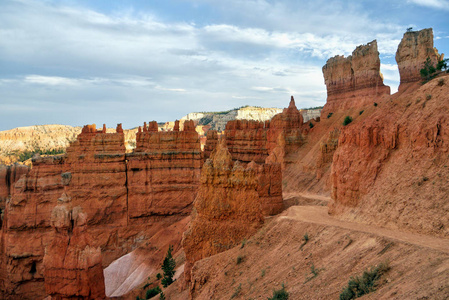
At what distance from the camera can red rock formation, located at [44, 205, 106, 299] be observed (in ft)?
81.3

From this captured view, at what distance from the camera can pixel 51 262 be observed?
24984 mm

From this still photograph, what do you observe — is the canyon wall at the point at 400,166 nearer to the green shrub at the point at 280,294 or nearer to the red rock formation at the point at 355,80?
the green shrub at the point at 280,294

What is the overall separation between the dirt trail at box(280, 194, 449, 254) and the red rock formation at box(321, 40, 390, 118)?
124 ft

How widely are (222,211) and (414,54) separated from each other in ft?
142

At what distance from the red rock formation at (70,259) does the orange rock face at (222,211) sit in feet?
27.9

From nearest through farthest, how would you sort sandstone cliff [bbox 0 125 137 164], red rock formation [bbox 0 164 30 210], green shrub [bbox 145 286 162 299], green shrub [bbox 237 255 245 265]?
1. green shrub [bbox 237 255 245 265]
2. green shrub [bbox 145 286 162 299]
3. red rock formation [bbox 0 164 30 210]
4. sandstone cliff [bbox 0 125 137 164]

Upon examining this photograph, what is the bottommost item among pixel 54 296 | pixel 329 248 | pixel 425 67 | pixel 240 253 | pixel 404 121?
pixel 54 296

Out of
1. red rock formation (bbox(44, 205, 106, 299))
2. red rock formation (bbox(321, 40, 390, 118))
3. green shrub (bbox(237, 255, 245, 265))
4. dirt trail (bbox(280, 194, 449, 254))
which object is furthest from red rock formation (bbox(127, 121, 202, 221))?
green shrub (bbox(237, 255, 245, 265))

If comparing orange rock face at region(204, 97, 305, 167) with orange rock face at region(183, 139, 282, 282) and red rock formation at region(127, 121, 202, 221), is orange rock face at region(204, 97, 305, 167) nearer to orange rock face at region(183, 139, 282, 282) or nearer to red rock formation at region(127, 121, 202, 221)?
red rock formation at region(127, 121, 202, 221)

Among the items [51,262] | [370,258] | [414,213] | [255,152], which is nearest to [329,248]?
[370,258]

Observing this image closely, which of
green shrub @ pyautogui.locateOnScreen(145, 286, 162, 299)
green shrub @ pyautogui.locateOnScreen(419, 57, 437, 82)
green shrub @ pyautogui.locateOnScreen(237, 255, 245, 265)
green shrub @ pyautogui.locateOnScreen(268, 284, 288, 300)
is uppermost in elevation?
green shrub @ pyautogui.locateOnScreen(419, 57, 437, 82)

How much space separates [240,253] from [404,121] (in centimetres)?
1027

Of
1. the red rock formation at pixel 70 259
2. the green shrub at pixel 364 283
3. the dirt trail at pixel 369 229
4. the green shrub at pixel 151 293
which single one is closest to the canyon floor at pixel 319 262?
the dirt trail at pixel 369 229

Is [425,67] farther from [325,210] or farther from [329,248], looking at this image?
[329,248]
